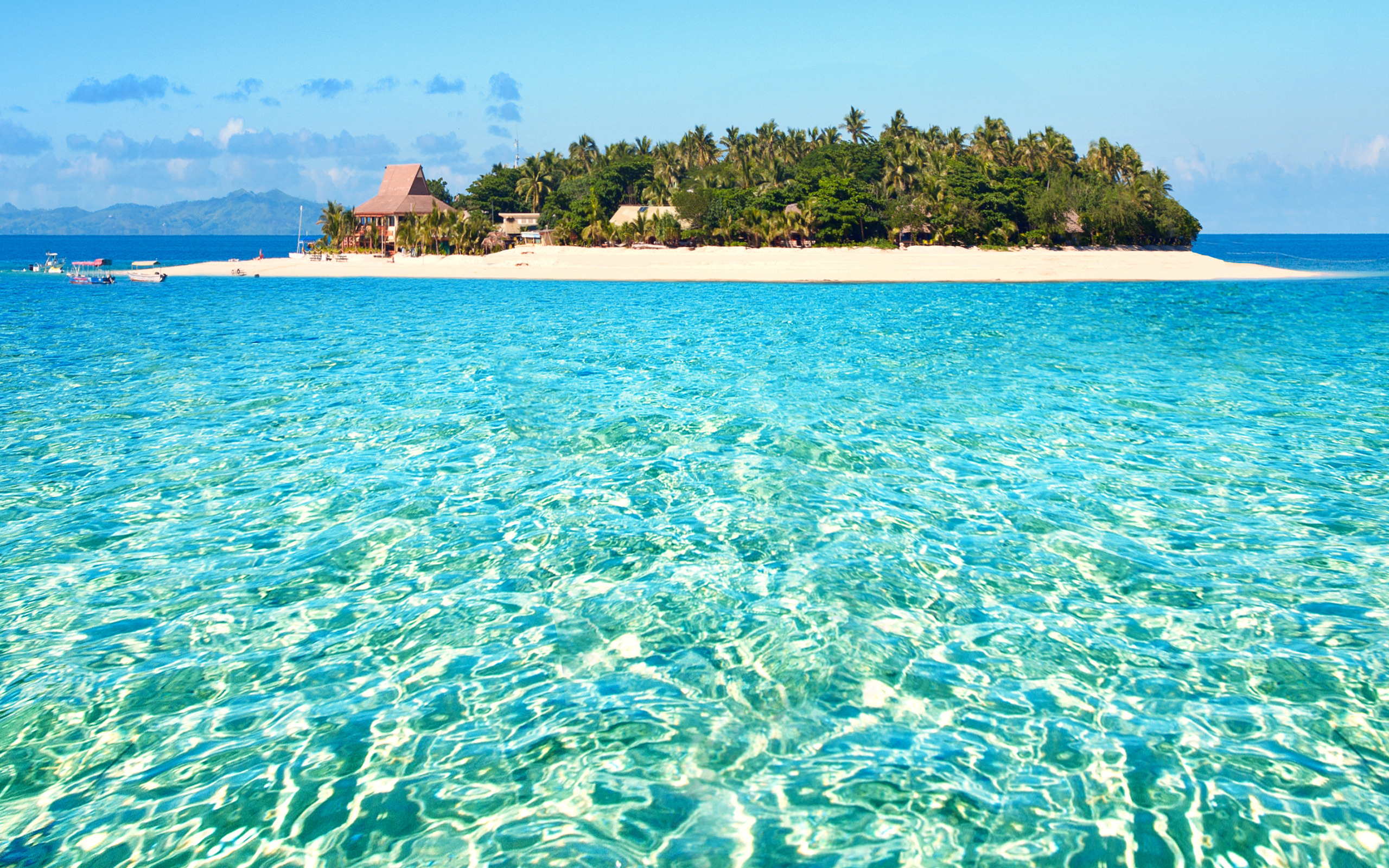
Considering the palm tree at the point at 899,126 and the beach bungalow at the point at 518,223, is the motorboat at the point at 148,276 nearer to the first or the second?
the beach bungalow at the point at 518,223

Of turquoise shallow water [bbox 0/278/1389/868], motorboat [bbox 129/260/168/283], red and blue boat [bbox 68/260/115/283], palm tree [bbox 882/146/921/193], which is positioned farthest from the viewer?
palm tree [bbox 882/146/921/193]

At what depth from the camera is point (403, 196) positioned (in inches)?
3408

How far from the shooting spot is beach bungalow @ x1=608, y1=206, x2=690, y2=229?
73.5 m

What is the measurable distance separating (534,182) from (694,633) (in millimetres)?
92681

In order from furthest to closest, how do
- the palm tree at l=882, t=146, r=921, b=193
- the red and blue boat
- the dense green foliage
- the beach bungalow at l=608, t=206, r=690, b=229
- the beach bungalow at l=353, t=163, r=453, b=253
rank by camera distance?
the beach bungalow at l=353, t=163, r=453, b=253 → the palm tree at l=882, t=146, r=921, b=193 → the beach bungalow at l=608, t=206, r=690, b=229 → the dense green foliage → the red and blue boat

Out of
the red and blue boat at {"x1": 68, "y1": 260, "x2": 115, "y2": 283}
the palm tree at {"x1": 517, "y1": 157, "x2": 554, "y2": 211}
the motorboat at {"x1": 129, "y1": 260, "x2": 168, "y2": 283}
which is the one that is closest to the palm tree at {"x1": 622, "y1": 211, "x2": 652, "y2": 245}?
the palm tree at {"x1": 517, "y1": 157, "x2": 554, "y2": 211}

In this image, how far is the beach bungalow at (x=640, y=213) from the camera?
73500 mm

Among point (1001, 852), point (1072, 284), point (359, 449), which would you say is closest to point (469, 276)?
point (1072, 284)

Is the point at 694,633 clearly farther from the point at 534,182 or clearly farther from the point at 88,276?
the point at 534,182

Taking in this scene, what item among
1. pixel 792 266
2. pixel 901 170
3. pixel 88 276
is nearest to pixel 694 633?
pixel 792 266

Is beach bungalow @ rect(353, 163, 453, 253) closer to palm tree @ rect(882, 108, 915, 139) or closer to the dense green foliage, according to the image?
the dense green foliage

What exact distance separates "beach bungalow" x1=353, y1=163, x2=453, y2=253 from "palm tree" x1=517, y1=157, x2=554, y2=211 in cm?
839

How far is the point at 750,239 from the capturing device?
70.2 m

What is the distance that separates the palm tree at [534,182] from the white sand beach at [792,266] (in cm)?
2295
